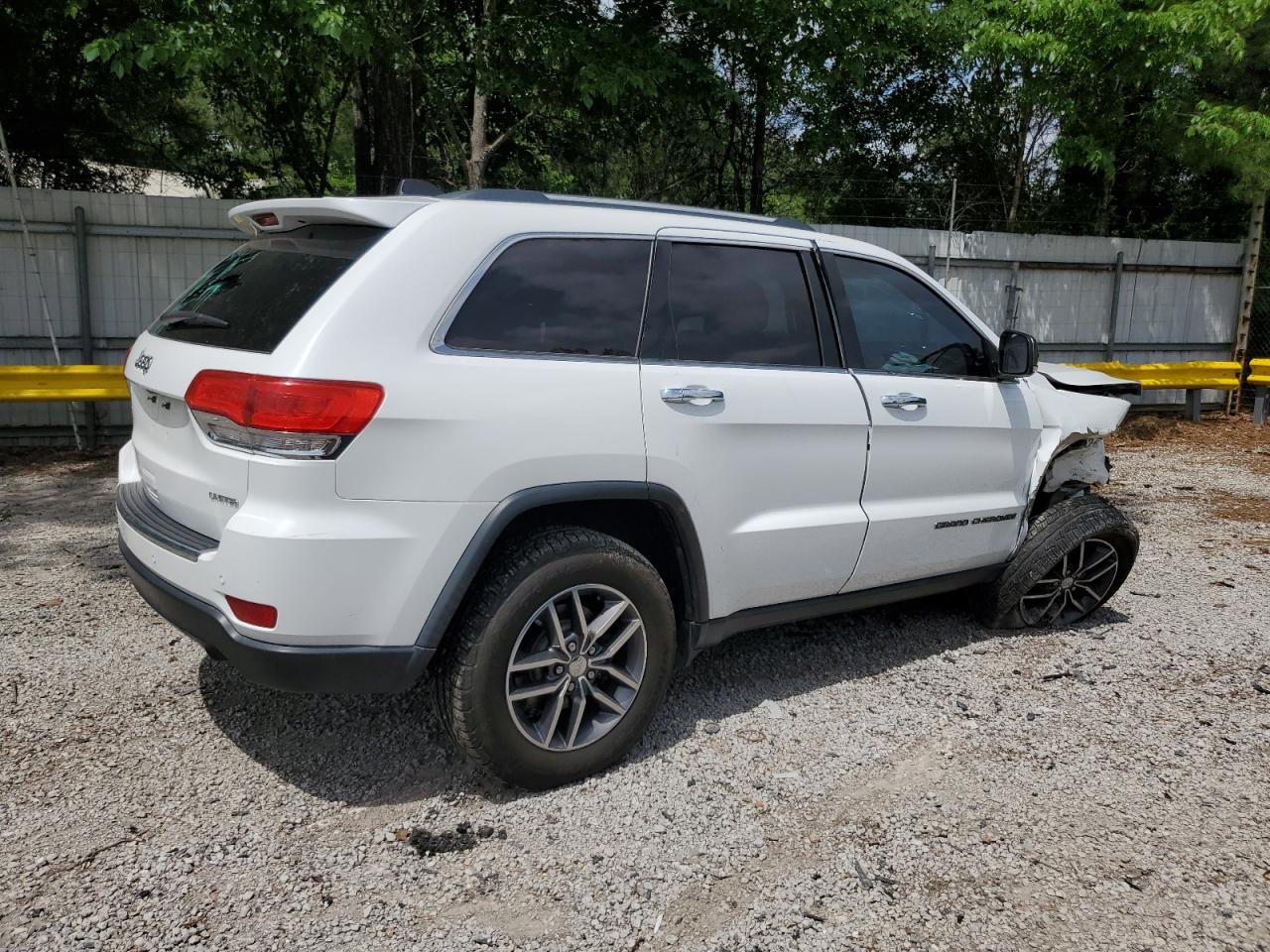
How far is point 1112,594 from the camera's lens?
5086mm

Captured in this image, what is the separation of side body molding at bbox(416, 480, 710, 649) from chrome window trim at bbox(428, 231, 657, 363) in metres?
0.41

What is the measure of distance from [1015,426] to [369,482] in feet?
9.82

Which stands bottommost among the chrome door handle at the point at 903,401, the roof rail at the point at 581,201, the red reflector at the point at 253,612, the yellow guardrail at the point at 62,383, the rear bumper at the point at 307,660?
the rear bumper at the point at 307,660

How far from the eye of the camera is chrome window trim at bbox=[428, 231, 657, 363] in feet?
9.67

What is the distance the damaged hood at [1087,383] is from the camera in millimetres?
4959

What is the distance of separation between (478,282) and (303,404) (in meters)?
0.69

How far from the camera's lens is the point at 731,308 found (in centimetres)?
367

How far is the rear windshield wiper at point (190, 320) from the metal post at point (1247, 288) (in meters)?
13.3

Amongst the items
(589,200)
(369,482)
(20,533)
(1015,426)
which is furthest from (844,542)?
(20,533)

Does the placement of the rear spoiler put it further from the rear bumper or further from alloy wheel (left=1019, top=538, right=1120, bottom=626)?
alloy wheel (left=1019, top=538, right=1120, bottom=626)

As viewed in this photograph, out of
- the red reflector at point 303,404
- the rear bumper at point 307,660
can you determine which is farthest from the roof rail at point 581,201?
the rear bumper at point 307,660

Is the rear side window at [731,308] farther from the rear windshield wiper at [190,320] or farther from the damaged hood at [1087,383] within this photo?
the damaged hood at [1087,383]

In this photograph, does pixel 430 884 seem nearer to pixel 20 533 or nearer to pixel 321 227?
pixel 321 227

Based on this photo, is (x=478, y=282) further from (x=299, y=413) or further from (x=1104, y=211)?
(x=1104, y=211)
